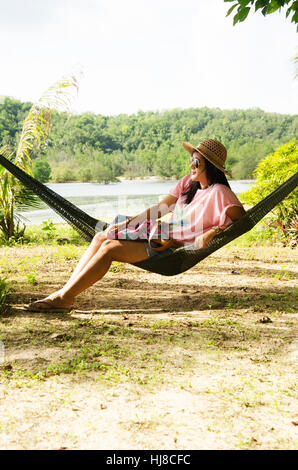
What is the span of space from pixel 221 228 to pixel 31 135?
3.33 m

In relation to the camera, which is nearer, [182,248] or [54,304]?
[182,248]

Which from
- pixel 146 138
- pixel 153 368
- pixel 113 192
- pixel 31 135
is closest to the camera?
pixel 153 368

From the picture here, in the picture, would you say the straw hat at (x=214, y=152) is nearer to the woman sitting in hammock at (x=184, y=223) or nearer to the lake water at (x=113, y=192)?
the woman sitting in hammock at (x=184, y=223)

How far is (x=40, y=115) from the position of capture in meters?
4.84

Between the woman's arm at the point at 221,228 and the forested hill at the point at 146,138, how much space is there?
14.5m

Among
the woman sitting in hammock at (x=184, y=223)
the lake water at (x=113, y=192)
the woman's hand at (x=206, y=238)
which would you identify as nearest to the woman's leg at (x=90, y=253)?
the woman sitting in hammock at (x=184, y=223)

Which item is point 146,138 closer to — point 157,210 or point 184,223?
point 157,210

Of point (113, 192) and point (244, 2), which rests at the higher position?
point (244, 2)

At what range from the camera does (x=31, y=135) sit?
4820 millimetres

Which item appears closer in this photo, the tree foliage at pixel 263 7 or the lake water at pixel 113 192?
the tree foliage at pixel 263 7

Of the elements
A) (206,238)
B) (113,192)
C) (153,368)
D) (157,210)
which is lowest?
(113,192)

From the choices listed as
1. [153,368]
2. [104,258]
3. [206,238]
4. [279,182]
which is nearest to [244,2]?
[206,238]

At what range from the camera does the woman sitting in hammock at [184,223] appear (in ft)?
7.22

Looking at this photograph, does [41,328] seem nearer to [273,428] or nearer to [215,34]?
[273,428]
